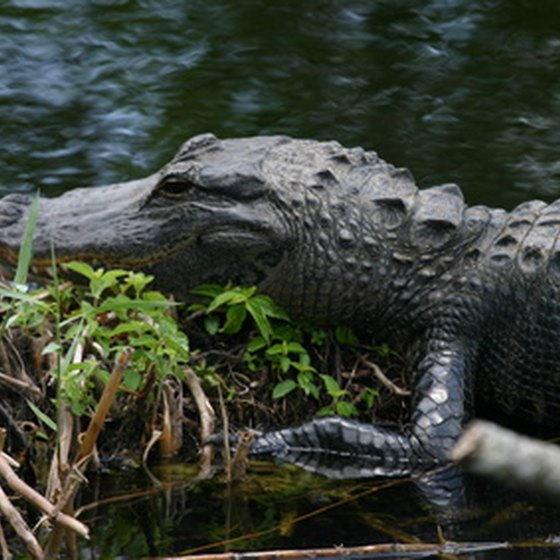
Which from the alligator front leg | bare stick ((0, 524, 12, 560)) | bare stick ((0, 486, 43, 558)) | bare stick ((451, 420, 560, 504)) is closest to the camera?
bare stick ((451, 420, 560, 504))

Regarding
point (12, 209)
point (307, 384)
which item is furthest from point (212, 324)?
point (12, 209)

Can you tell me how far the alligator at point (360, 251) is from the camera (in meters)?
4.91

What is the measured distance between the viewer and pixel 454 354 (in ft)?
16.0

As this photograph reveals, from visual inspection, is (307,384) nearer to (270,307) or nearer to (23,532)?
(270,307)

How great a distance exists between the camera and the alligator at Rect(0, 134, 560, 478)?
16.1ft

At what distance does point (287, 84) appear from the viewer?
373 inches

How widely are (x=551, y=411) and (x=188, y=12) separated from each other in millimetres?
6411

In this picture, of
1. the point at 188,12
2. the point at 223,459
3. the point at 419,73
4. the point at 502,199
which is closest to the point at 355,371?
the point at 223,459

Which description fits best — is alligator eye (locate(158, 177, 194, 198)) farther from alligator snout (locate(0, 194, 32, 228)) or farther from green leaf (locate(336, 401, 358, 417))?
green leaf (locate(336, 401, 358, 417))

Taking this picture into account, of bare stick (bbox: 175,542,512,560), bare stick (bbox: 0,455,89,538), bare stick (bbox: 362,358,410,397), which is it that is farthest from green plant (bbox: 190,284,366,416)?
bare stick (bbox: 0,455,89,538)

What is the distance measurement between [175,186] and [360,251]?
0.81 metres

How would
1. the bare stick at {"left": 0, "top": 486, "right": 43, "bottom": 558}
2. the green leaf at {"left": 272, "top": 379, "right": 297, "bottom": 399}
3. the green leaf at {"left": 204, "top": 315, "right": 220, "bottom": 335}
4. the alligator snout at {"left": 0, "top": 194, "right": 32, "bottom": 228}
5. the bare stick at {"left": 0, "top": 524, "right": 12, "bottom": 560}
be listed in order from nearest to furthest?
the bare stick at {"left": 0, "top": 486, "right": 43, "bottom": 558}, the bare stick at {"left": 0, "top": 524, "right": 12, "bottom": 560}, the green leaf at {"left": 272, "top": 379, "right": 297, "bottom": 399}, the green leaf at {"left": 204, "top": 315, "right": 220, "bottom": 335}, the alligator snout at {"left": 0, "top": 194, "right": 32, "bottom": 228}

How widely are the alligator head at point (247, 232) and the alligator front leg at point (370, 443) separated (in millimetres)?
648

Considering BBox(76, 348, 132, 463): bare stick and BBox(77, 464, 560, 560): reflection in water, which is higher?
BBox(76, 348, 132, 463): bare stick
